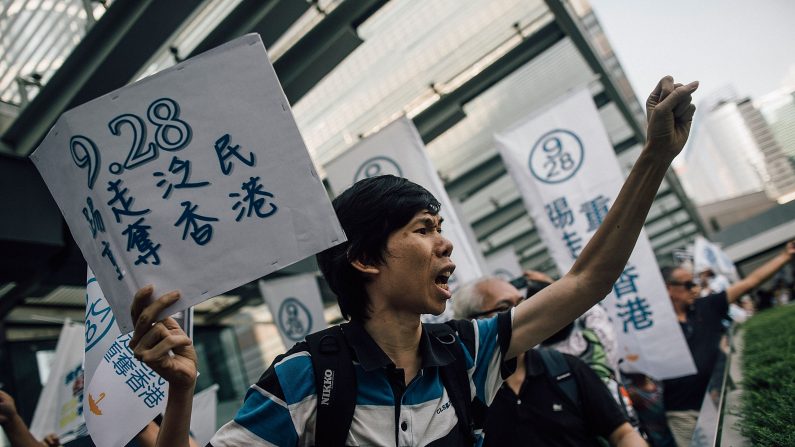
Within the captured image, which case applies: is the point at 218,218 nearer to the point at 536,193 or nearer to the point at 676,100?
the point at 676,100

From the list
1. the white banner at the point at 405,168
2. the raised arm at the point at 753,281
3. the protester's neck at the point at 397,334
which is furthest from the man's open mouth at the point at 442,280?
the raised arm at the point at 753,281

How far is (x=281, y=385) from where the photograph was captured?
1.22 m

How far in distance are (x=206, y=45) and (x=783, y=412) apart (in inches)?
191

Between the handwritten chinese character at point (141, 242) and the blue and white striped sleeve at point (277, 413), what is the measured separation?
40cm

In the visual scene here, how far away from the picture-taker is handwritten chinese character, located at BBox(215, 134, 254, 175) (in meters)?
1.32

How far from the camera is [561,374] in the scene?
213 cm

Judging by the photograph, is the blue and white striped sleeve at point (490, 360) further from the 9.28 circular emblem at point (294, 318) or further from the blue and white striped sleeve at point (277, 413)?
the 9.28 circular emblem at point (294, 318)

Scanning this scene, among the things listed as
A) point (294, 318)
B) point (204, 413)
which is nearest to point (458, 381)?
point (204, 413)

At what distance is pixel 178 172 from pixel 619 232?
3.74 ft

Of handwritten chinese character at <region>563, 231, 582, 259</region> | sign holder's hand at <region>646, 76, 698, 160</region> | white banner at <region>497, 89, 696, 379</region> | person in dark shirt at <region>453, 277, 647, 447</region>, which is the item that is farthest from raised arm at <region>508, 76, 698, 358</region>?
handwritten chinese character at <region>563, 231, 582, 259</region>

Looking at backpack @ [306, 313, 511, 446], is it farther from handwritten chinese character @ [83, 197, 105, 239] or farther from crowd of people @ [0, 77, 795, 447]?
handwritten chinese character @ [83, 197, 105, 239]

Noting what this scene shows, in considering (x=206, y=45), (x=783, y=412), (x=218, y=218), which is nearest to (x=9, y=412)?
(x=218, y=218)

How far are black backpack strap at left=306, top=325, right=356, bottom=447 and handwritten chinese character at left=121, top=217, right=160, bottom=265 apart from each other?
1.44ft

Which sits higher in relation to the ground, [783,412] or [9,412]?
[9,412]
